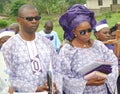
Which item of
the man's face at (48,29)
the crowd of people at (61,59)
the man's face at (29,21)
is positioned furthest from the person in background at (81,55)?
the man's face at (48,29)

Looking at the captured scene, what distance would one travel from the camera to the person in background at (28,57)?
496 cm

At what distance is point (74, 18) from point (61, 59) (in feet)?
1.73

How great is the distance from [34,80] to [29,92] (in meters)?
0.16

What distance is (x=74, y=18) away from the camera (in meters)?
5.05

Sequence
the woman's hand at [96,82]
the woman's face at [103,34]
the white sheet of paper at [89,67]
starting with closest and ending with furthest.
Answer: the white sheet of paper at [89,67] < the woman's hand at [96,82] < the woman's face at [103,34]

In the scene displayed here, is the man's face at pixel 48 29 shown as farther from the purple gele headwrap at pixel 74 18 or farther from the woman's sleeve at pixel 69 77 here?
the woman's sleeve at pixel 69 77

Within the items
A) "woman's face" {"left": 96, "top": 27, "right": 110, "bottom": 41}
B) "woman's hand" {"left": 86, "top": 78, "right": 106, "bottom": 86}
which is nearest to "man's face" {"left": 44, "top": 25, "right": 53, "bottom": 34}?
"woman's face" {"left": 96, "top": 27, "right": 110, "bottom": 41}

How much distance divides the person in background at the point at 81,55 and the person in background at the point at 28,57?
178 millimetres

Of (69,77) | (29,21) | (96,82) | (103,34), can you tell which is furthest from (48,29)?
(96,82)

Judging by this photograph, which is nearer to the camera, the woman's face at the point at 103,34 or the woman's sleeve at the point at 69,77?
the woman's sleeve at the point at 69,77

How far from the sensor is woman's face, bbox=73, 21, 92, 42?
4938 millimetres

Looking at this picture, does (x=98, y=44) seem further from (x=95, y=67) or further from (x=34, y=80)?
(x=34, y=80)

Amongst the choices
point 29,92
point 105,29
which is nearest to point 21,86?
point 29,92

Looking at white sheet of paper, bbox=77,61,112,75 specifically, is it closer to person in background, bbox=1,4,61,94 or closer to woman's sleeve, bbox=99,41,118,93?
woman's sleeve, bbox=99,41,118,93
